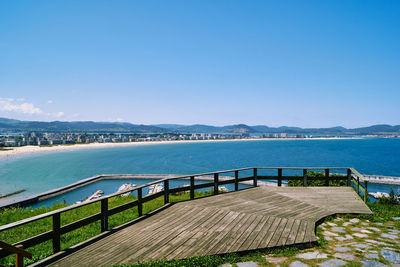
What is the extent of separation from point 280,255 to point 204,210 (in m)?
3.43

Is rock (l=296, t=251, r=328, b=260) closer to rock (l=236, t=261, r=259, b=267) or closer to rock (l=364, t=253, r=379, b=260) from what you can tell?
rock (l=364, t=253, r=379, b=260)

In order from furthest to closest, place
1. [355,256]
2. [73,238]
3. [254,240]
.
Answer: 1. [73,238]
2. [254,240]
3. [355,256]

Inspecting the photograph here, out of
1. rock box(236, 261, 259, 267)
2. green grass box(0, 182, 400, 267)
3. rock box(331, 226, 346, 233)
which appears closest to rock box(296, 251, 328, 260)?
green grass box(0, 182, 400, 267)

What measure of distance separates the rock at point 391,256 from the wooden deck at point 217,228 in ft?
4.34

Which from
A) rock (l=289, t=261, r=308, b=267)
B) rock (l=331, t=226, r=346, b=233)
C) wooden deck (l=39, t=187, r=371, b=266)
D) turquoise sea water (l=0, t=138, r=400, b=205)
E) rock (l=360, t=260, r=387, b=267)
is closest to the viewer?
rock (l=360, t=260, r=387, b=267)

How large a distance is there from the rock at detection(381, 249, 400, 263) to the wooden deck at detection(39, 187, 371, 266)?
4.34 feet

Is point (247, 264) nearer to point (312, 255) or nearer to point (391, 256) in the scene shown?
point (312, 255)

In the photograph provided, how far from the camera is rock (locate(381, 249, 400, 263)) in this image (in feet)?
14.8

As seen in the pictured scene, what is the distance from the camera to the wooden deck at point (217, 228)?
4.94 meters

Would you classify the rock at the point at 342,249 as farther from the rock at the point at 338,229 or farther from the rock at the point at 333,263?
the rock at the point at 338,229

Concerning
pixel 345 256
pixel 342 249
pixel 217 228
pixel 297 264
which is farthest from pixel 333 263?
pixel 217 228

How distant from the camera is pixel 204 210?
26.3ft

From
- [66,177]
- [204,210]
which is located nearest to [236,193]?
[204,210]

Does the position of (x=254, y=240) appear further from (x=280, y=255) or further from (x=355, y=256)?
(x=355, y=256)
